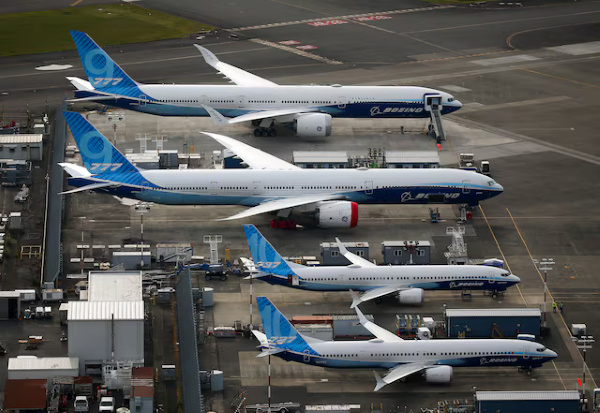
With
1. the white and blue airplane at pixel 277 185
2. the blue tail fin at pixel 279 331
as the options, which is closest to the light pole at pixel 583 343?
the blue tail fin at pixel 279 331

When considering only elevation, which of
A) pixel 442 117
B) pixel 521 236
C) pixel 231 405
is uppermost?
pixel 442 117

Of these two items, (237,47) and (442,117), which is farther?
(237,47)

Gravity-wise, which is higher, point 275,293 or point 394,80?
point 394,80

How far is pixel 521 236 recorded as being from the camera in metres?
116

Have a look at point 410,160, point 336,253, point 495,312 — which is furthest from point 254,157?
point 495,312

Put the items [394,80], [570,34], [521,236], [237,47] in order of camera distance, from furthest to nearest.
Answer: [570,34], [237,47], [394,80], [521,236]

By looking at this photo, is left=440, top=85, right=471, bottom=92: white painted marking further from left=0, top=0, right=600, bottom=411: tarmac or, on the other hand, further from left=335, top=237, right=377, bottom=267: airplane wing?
left=335, top=237, right=377, bottom=267: airplane wing

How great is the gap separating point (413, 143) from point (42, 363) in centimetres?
6233

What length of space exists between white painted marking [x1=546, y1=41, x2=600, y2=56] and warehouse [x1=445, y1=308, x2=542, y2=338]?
8469 cm

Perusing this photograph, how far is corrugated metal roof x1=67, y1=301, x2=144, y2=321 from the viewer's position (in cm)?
8925

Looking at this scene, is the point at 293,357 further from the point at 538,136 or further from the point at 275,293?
the point at 538,136

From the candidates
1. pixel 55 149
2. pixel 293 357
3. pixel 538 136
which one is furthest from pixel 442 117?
pixel 293 357

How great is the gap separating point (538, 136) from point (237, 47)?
47904mm

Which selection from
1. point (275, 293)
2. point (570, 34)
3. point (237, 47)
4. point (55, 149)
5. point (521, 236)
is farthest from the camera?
point (570, 34)
